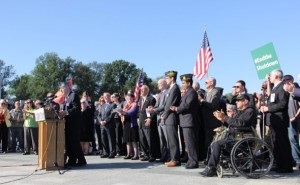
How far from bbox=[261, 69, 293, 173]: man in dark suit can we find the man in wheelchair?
0.51 meters

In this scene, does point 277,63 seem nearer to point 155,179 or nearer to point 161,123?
point 161,123

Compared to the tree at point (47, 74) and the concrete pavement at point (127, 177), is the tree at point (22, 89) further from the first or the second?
the concrete pavement at point (127, 177)

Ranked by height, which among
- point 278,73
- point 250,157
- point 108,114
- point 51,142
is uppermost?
point 278,73

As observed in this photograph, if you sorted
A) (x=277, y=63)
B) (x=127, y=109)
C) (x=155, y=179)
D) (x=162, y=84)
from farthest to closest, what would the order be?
(x=127, y=109) → (x=162, y=84) → (x=277, y=63) → (x=155, y=179)

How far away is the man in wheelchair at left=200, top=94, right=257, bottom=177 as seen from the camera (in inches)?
281

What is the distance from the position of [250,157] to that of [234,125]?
0.67 meters

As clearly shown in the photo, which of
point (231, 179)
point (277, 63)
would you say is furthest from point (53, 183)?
point (277, 63)

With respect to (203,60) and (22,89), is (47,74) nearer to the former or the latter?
(22,89)

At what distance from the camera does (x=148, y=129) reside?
10102mm

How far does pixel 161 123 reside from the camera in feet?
31.1

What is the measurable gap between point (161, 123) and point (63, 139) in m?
2.36

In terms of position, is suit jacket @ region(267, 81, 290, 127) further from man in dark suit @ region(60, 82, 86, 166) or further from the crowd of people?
man in dark suit @ region(60, 82, 86, 166)

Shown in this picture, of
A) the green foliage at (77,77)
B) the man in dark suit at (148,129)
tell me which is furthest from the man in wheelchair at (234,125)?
the green foliage at (77,77)

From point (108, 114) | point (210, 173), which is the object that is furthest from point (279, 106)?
point (108, 114)
